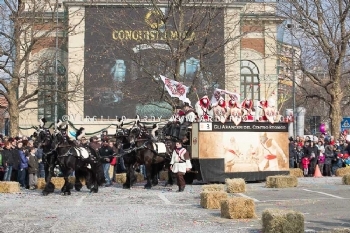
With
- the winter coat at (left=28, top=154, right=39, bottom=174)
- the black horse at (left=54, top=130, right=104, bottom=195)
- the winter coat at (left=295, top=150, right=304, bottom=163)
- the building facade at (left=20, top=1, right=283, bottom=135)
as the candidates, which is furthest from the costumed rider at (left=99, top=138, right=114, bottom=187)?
the winter coat at (left=295, top=150, right=304, bottom=163)

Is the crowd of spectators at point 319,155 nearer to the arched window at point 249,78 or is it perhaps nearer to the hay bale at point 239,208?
the hay bale at point 239,208

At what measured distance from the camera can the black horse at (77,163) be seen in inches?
930

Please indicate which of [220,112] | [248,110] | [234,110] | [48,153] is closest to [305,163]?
[248,110]

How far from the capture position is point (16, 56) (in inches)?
1394

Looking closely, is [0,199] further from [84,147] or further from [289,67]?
[289,67]

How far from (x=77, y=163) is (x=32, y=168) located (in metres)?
3.16

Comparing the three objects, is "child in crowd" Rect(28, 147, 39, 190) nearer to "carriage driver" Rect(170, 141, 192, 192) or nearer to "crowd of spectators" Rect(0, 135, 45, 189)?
"crowd of spectators" Rect(0, 135, 45, 189)

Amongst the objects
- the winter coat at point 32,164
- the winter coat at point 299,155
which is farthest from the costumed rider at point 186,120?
the winter coat at point 299,155

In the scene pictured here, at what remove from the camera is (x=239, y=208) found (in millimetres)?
16281

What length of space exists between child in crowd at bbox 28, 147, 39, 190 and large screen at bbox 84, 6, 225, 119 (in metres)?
9.30

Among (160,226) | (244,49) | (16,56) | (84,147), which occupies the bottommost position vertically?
(160,226)

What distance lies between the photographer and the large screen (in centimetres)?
3672

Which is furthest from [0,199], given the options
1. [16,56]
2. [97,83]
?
[97,83]

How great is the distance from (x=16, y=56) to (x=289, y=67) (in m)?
14.1
